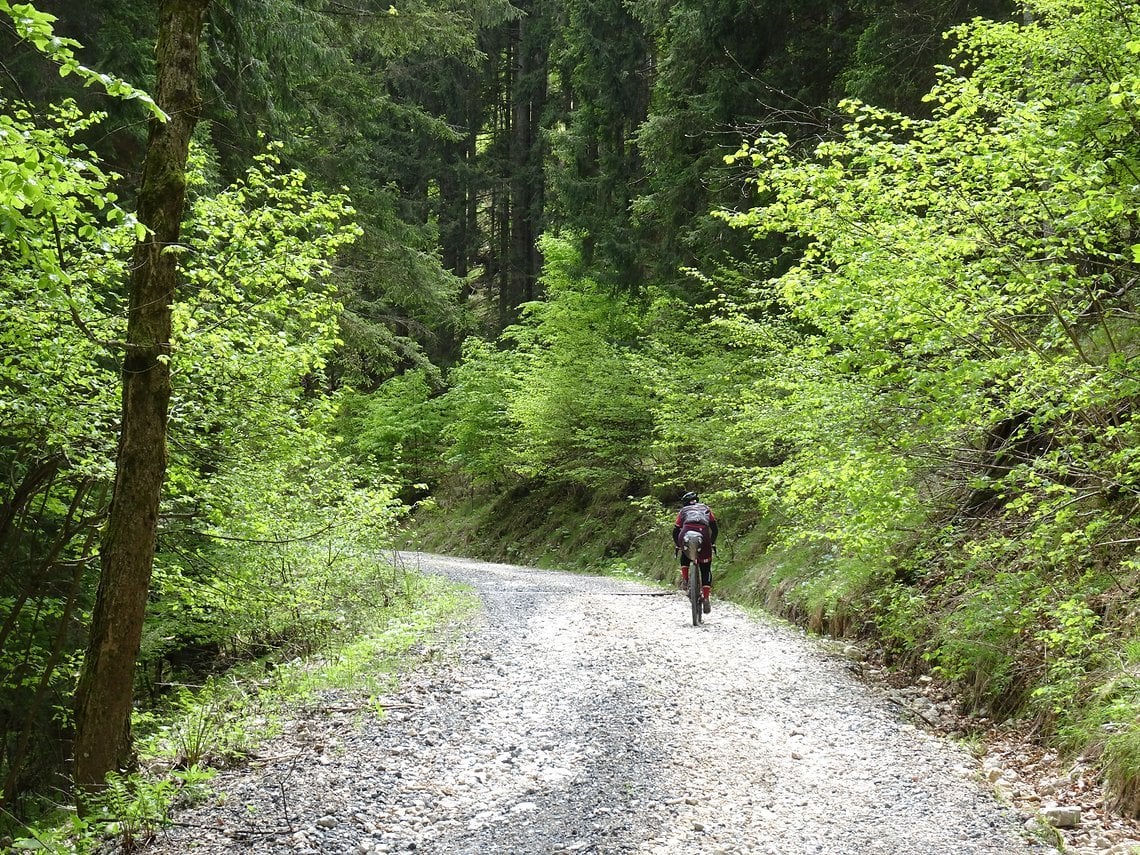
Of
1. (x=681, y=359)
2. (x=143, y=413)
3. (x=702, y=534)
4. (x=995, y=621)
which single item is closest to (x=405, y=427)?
(x=681, y=359)

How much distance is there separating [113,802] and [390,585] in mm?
7440

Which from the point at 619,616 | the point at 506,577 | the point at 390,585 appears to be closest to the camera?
the point at 619,616

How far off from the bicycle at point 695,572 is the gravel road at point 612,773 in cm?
220

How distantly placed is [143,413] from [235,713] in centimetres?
252

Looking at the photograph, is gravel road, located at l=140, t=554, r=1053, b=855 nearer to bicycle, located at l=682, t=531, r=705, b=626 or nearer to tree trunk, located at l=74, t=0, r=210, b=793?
tree trunk, located at l=74, t=0, r=210, b=793

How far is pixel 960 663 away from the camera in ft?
22.5

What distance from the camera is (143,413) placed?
17.7ft

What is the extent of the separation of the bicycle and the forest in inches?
40.5

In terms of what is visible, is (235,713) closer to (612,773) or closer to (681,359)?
(612,773)

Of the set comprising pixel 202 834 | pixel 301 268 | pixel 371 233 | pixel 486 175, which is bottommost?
pixel 202 834

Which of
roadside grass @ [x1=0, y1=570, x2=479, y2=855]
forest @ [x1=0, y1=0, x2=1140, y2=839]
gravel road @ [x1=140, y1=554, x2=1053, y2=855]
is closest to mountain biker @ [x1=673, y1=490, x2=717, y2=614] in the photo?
forest @ [x1=0, y1=0, x2=1140, y2=839]

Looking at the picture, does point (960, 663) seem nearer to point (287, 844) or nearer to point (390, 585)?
point (287, 844)

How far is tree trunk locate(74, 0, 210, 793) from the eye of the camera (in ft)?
17.2

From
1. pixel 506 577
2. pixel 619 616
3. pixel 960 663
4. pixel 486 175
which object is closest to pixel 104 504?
pixel 619 616
